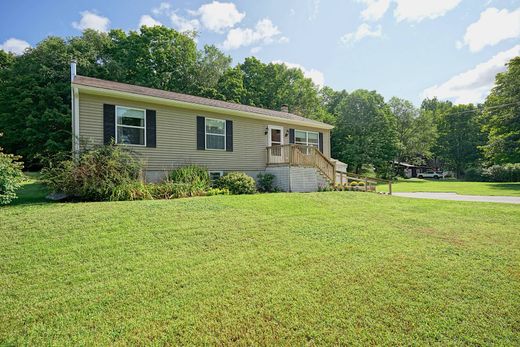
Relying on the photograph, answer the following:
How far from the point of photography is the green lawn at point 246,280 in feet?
8.32

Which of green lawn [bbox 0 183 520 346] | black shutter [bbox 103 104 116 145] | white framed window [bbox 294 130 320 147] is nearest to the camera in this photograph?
green lawn [bbox 0 183 520 346]

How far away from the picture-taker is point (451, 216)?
7.25 metres

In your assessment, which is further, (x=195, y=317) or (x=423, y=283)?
(x=423, y=283)

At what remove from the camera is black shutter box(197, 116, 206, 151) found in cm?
1160

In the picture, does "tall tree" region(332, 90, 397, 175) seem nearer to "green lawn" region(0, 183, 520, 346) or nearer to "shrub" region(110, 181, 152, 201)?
"green lawn" region(0, 183, 520, 346)

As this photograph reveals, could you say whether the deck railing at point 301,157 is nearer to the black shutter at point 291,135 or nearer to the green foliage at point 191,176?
the black shutter at point 291,135

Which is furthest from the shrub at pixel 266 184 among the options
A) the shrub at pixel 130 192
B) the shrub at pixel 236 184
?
the shrub at pixel 130 192

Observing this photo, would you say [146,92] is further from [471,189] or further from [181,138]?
[471,189]

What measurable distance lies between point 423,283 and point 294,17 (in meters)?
12.8

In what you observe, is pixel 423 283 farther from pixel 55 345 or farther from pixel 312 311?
pixel 55 345

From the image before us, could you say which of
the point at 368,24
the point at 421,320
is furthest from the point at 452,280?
the point at 368,24

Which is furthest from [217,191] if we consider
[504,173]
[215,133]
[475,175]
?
[475,175]

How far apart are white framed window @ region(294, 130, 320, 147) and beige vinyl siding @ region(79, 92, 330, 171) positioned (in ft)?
5.11

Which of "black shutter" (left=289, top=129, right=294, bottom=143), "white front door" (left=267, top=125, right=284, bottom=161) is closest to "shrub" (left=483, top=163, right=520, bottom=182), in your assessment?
"black shutter" (left=289, top=129, right=294, bottom=143)
